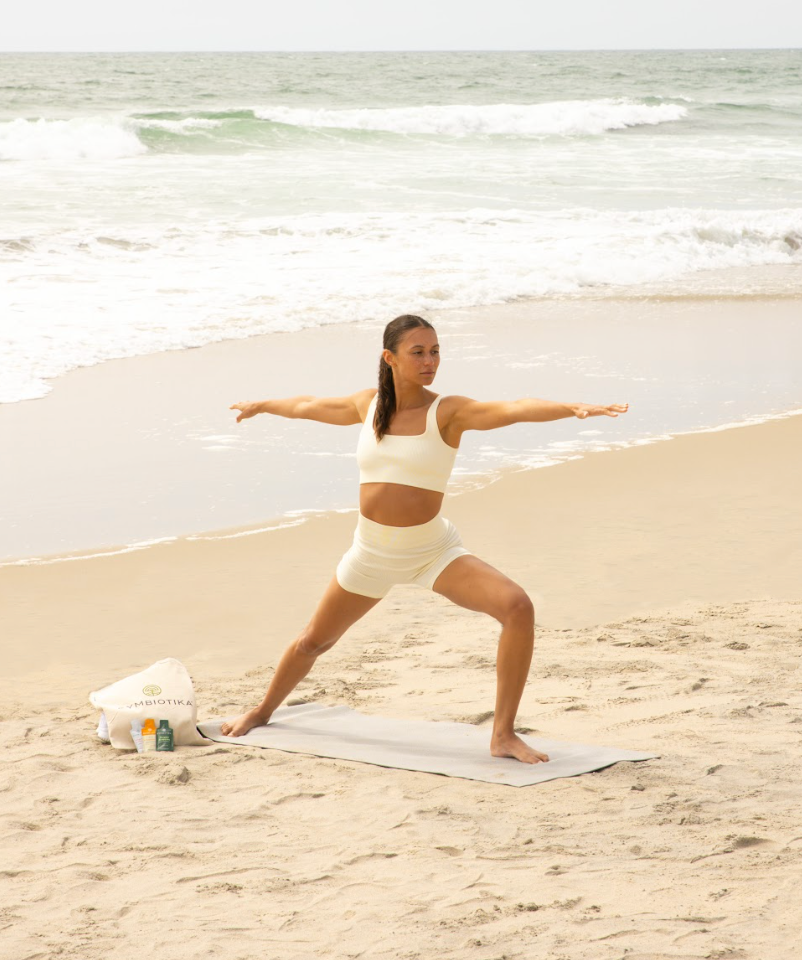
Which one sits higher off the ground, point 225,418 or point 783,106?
point 783,106

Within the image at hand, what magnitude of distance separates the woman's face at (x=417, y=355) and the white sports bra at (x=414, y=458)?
13 cm

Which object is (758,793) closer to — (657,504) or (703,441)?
(657,504)

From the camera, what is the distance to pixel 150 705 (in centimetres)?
470

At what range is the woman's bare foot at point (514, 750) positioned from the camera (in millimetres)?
4402

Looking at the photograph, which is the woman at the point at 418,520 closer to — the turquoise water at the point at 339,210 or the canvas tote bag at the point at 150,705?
the canvas tote bag at the point at 150,705

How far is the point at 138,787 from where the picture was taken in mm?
4281

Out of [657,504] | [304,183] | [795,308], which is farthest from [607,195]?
[657,504]

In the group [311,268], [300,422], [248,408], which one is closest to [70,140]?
[311,268]

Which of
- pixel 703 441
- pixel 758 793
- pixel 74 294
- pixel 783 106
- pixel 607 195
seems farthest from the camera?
pixel 783 106

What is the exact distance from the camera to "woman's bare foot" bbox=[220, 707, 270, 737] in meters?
4.79

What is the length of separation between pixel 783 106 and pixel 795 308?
35254 mm

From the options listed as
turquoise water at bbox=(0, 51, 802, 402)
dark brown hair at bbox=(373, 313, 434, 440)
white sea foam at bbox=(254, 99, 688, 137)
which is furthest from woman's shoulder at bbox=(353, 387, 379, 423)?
white sea foam at bbox=(254, 99, 688, 137)

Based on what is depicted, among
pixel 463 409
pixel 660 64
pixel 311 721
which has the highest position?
pixel 660 64

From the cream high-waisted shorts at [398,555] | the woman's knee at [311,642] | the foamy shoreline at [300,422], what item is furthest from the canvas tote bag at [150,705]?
the foamy shoreline at [300,422]
